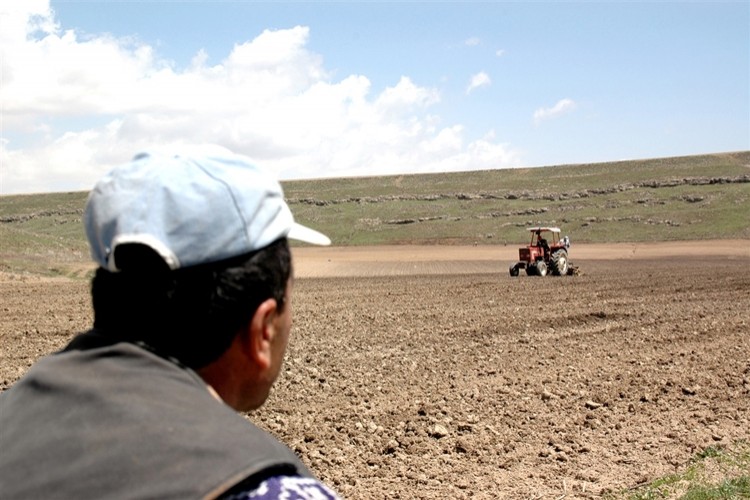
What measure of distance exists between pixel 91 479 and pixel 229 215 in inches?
22.0

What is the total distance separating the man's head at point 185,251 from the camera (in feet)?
5.82

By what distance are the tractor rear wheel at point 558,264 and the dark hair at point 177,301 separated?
1063 inches

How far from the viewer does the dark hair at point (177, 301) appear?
179 cm

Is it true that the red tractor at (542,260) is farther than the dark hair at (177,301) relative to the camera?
Yes

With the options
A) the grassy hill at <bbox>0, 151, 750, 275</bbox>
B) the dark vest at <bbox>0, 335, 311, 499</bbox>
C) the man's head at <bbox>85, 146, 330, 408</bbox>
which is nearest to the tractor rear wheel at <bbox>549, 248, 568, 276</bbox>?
the grassy hill at <bbox>0, 151, 750, 275</bbox>

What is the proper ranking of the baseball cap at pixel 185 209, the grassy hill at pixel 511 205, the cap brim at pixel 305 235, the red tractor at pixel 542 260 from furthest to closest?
the grassy hill at pixel 511 205, the red tractor at pixel 542 260, the cap brim at pixel 305 235, the baseball cap at pixel 185 209

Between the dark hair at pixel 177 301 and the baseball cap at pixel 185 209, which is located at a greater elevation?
the baseball cap at pixel 185 209

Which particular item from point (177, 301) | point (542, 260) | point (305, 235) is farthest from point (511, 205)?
point (177, 301)

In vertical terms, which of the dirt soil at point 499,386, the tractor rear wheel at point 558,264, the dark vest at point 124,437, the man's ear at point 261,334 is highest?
the man's ear at point 261,334

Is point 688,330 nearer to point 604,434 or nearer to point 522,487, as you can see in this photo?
point 604,434

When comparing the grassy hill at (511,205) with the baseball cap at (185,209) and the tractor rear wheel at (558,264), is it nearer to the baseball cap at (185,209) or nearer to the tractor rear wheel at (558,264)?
the tractor rear wheel at (558,264)

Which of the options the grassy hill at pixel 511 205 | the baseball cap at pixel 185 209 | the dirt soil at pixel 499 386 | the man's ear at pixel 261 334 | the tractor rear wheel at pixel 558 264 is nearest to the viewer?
the baseball cap at pixel 185 209

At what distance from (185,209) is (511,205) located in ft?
256

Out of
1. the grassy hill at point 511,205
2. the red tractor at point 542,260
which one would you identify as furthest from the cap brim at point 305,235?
the grassy hill at point 511,205
